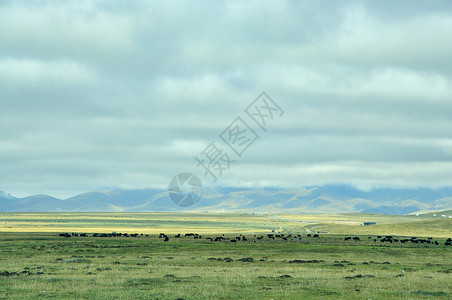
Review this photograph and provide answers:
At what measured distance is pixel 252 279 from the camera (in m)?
36.8

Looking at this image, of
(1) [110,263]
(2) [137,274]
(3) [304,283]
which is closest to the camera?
(3) [304,283]

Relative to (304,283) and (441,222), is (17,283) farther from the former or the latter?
(441,222)

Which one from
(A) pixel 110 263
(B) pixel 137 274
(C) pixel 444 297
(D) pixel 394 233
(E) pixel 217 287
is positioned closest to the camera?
(C) pixel 444 297

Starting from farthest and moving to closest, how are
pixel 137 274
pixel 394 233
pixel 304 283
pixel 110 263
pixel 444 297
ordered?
1. pixel 394 233
2. pixel 110 263
3. pixel 137 274
4. pixel 304 283
5. pixel 444 297

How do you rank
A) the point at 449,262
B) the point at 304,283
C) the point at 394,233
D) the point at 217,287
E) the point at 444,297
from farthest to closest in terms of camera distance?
the point at 394,233 → the point at 449,262 → the point at 304,283 → the point at 217,287 → the point at 444,297

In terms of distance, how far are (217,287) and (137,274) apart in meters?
10.1

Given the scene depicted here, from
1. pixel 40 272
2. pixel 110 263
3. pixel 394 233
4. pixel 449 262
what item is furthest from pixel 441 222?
pixel 40 272

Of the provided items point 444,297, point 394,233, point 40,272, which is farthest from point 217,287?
point 394,233

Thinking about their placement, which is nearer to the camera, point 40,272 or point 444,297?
point 444,297

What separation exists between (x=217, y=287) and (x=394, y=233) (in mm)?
119234

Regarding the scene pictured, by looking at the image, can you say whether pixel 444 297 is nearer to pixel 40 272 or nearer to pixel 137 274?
pixel 137 274

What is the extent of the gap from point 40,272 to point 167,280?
11.9m

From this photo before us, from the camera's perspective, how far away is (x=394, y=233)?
14138 centimetres

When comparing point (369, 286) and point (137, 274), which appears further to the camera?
point (137, 274)
